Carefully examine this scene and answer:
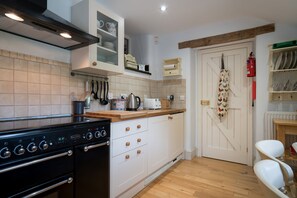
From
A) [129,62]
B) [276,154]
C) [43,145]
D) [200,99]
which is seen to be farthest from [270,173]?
[200,99]

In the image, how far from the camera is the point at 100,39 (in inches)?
74.8

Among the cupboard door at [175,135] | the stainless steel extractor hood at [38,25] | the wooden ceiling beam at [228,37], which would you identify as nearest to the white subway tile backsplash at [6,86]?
the stainless steel extractor hood at [38,25]

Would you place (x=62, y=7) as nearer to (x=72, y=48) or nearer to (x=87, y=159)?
(x=72, y=48)

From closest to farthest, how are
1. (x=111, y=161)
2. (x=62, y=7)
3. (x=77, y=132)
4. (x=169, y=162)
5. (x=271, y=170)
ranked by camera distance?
(x=271, y=170) < (x=77, y=132) < (x=111, y=161) < (x=62, y=7) < (x=169, y=162)

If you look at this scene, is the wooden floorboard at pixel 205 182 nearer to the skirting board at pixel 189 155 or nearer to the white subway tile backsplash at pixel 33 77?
the skirting board at pixel 189 155

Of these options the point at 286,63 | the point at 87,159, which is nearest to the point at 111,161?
the point at 87,159

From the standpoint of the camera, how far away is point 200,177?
2.30 meters

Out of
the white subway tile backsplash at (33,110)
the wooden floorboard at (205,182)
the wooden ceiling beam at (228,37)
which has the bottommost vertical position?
the wooden floorboard at (205,182)

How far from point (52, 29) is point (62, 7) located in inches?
25.3

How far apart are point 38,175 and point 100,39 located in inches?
57.5

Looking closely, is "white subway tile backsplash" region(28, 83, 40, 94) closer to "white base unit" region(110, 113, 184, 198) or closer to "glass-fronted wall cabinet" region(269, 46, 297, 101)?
"white base unit" region(110, 113, 184, 198)

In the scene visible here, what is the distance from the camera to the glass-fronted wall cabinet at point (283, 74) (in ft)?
7.26

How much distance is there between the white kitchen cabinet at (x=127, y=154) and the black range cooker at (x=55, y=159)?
102 mm

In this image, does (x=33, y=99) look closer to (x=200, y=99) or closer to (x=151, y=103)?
(x=151, y=103)
